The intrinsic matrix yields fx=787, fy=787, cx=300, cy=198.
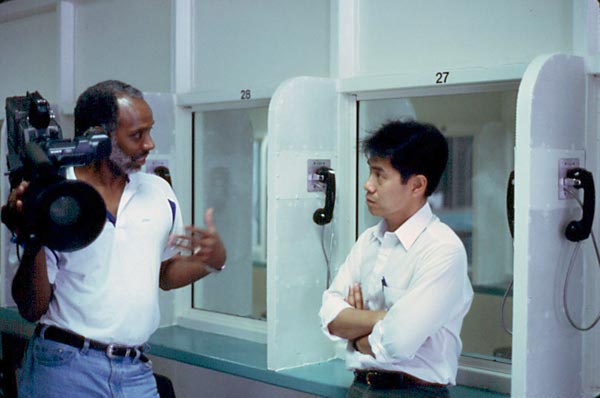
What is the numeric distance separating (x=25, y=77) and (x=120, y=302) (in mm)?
3477

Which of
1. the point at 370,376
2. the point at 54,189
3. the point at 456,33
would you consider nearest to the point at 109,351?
the point at 54,189

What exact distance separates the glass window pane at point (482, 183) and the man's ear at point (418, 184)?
0.83m

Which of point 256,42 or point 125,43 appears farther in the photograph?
point 125,43

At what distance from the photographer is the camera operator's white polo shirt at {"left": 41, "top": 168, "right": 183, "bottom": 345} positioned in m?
2.14

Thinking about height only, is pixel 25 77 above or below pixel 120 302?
above

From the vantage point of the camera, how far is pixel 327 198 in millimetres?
3115

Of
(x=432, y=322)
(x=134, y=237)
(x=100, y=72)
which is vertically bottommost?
(x=432, y=322)

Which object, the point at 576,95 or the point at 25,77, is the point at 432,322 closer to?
the point at 576,95

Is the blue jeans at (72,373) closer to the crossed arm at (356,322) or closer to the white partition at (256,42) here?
the crossed arm at (356,322)

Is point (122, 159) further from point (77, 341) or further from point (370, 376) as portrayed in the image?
point (370, 376)

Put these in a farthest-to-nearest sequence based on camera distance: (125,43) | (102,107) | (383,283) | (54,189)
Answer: (125,43), (383,283), (102,107), (54,189)

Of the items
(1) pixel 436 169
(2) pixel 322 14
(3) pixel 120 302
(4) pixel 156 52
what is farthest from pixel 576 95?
(4) pixel 156 52

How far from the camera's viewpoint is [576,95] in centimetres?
253

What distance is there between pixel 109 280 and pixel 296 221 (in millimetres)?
1036
